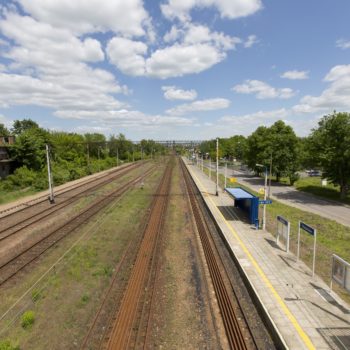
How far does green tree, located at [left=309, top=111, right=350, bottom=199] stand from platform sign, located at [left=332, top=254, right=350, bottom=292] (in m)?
24.6

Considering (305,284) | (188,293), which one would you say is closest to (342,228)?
(305,284)

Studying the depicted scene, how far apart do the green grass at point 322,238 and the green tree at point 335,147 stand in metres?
9.69

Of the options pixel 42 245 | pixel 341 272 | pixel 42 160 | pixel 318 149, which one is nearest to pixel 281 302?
pixel 341 272

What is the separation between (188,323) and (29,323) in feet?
18.1

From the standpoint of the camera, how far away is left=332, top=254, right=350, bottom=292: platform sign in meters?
9.85

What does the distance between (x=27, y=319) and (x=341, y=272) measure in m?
11.3

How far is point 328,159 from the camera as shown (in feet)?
108

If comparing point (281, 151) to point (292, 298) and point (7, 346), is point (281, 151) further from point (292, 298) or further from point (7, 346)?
point (7, 346)

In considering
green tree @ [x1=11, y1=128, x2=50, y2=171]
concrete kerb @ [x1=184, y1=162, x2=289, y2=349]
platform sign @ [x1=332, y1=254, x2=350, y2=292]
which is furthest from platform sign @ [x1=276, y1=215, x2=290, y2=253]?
green tree @ [x1=11, y1=128, x2=50, y2=171]

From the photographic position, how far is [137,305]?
35.8 feet

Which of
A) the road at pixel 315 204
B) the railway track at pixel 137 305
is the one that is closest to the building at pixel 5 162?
the railway track at pixel 137 305

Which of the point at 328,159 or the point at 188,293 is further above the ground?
the point at 328,159

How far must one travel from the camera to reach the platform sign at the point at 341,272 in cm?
985

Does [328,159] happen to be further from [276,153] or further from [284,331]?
[284,331]
